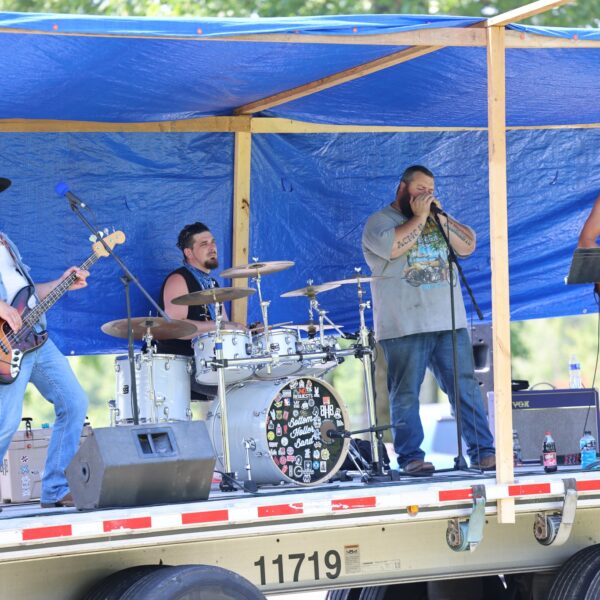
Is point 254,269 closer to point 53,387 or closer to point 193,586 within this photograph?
point 53,387

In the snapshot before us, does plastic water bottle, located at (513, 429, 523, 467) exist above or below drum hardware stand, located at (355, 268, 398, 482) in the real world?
below

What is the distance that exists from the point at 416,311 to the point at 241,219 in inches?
63.6

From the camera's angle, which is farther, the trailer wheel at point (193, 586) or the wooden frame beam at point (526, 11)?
the wooden frame beam at point (526, 11)

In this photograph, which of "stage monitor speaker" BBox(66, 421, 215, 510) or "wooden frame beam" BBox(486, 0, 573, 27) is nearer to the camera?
"stage monitor speaker" BBox(66, 421, 215, 510)

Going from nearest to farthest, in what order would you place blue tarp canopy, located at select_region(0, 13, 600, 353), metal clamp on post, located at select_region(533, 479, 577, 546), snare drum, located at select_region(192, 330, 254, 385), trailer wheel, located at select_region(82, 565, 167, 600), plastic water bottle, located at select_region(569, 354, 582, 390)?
trailer wheel, located at select_region(82, 565, 167, 600)
metal clamp on post, located at select_region(533, 479, 577, 546)
blue tarp canopy, located at select_region(0, 13, 600, 353)
snare drum, located at select_region(192, 330, 254, 385)
plastic water bottle, located at select_region(569, 354, 582, 390)

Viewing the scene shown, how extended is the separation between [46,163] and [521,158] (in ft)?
11.0

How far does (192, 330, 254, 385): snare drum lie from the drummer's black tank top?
1.52 feet

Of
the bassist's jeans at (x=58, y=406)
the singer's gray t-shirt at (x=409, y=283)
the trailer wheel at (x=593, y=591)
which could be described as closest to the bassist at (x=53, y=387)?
the bassist's jeans at (x=58, y=406)

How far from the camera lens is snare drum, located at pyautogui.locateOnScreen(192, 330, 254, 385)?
23.7 ft

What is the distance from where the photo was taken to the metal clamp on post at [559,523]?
6.35m

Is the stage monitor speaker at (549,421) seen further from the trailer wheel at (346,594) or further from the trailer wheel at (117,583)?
the trailer wheel at (117,583)

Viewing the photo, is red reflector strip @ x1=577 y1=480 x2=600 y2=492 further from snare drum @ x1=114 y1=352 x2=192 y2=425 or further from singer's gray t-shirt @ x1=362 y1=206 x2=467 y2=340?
snare drum @ x1=114 y1=352 x2=192 y2=425

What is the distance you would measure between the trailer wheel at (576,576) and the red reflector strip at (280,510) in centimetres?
158

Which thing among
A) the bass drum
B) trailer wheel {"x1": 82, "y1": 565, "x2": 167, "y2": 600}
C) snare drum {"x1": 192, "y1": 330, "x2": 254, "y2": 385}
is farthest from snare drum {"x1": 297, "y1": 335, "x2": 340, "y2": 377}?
trailer wheel {"x1": 82, "y1": 565, "x2": 167, "y2": 600}
